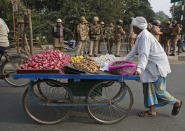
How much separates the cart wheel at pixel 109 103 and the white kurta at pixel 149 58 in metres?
0.44

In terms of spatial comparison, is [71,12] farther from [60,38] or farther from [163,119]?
[163,119]

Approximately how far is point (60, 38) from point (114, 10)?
539 inches

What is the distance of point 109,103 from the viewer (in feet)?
10.6

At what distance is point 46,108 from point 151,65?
6.92 ft

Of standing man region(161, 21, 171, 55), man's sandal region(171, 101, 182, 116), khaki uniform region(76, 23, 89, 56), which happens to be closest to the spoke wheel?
man's sandal region(171, 101, 182, 116)

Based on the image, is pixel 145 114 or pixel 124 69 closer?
pixel 124 69

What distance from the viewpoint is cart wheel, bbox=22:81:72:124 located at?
3.16 m

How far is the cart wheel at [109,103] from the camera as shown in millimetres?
3225

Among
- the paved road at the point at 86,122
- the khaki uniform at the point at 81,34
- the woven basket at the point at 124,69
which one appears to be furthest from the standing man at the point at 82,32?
the woven basket at the point at 124,69

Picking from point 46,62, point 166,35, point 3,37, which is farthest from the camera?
point 166,35

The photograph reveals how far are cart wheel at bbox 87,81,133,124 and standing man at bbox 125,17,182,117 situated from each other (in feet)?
1.25

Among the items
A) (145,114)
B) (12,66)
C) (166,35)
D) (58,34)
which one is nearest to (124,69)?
(145,114)

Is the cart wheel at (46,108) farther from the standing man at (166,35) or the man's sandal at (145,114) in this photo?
the standing man at (166,35)

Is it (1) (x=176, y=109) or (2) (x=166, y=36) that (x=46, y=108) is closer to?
(1) (x=176, y=109)
